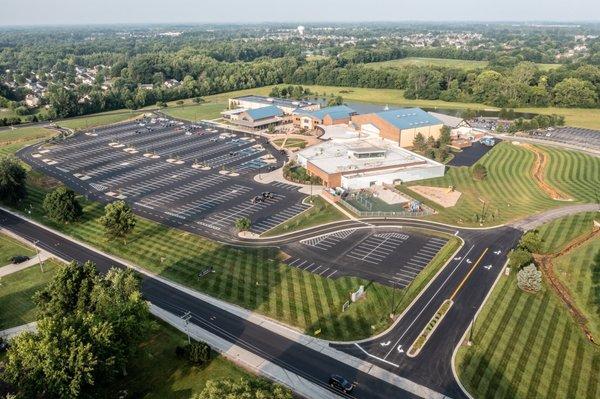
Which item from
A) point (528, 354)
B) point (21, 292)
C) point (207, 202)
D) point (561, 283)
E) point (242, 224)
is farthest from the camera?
point (207, 202)

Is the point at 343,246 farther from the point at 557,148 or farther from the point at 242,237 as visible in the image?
the point at 557,148

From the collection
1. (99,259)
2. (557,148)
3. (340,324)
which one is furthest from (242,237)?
(557,148)

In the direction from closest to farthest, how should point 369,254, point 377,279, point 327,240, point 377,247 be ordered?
point 377,279
point 369,254
point 377,247
point 327,240

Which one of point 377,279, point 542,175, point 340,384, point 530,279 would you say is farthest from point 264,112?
point 340,384

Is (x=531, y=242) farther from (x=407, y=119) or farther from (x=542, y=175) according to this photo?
(x=407, y=119)

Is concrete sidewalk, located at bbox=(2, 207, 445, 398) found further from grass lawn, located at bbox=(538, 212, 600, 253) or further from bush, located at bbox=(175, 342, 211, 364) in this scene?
grass lawn, located at bbox=(538, 212, 600, 253)

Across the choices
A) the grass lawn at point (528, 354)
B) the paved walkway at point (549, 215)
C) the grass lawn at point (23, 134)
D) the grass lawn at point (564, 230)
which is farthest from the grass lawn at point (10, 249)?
the paved walkway at point (549, 215)

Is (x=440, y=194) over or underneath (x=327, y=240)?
over
